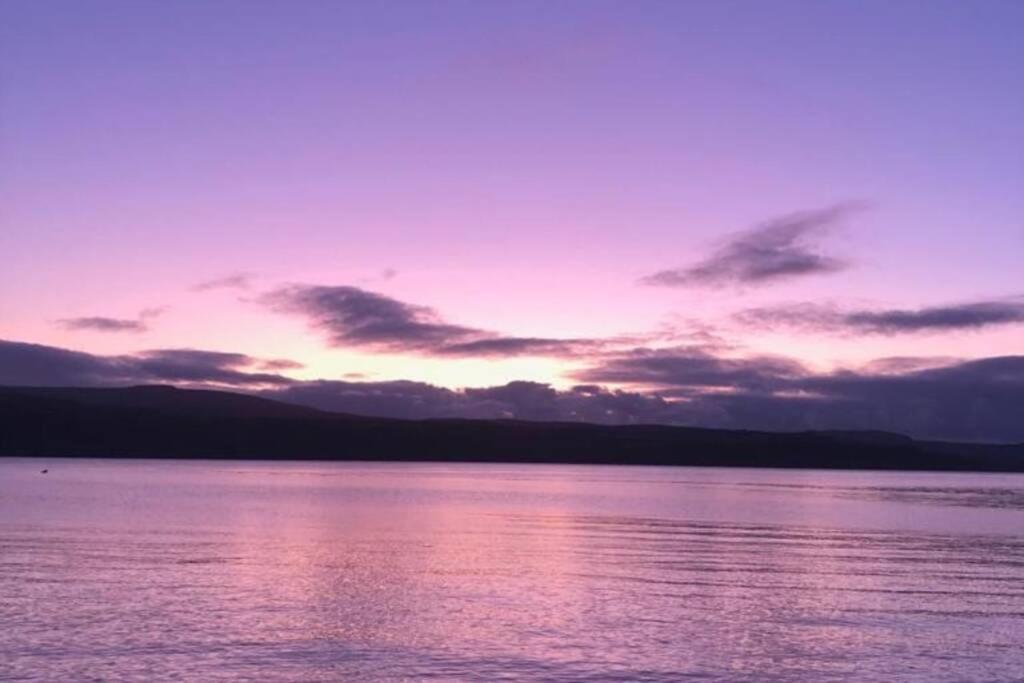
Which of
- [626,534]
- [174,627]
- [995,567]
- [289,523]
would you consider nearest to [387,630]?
[174,627]

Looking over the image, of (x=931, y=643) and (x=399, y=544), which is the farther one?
(x=399, y=544)

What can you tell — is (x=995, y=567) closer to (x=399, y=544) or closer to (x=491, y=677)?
(x=399, y=544)

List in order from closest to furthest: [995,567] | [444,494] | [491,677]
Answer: [491,677]
[995,567]
[444,494]

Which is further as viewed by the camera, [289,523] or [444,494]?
[444,494]

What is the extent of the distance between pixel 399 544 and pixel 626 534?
618 inches

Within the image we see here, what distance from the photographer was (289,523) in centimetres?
7781

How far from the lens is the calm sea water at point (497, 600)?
97.8ft

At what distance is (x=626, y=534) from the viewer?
71125 mm

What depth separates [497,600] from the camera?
40.7 meters

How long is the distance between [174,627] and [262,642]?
10.7 ft

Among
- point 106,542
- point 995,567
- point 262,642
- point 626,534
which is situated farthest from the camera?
point 626,534

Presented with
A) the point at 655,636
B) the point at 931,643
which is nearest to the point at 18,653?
the point at 655,636

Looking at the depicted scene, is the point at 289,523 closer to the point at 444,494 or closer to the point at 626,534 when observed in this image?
the point at 626,534

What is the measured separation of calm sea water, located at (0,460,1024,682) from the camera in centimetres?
2981
